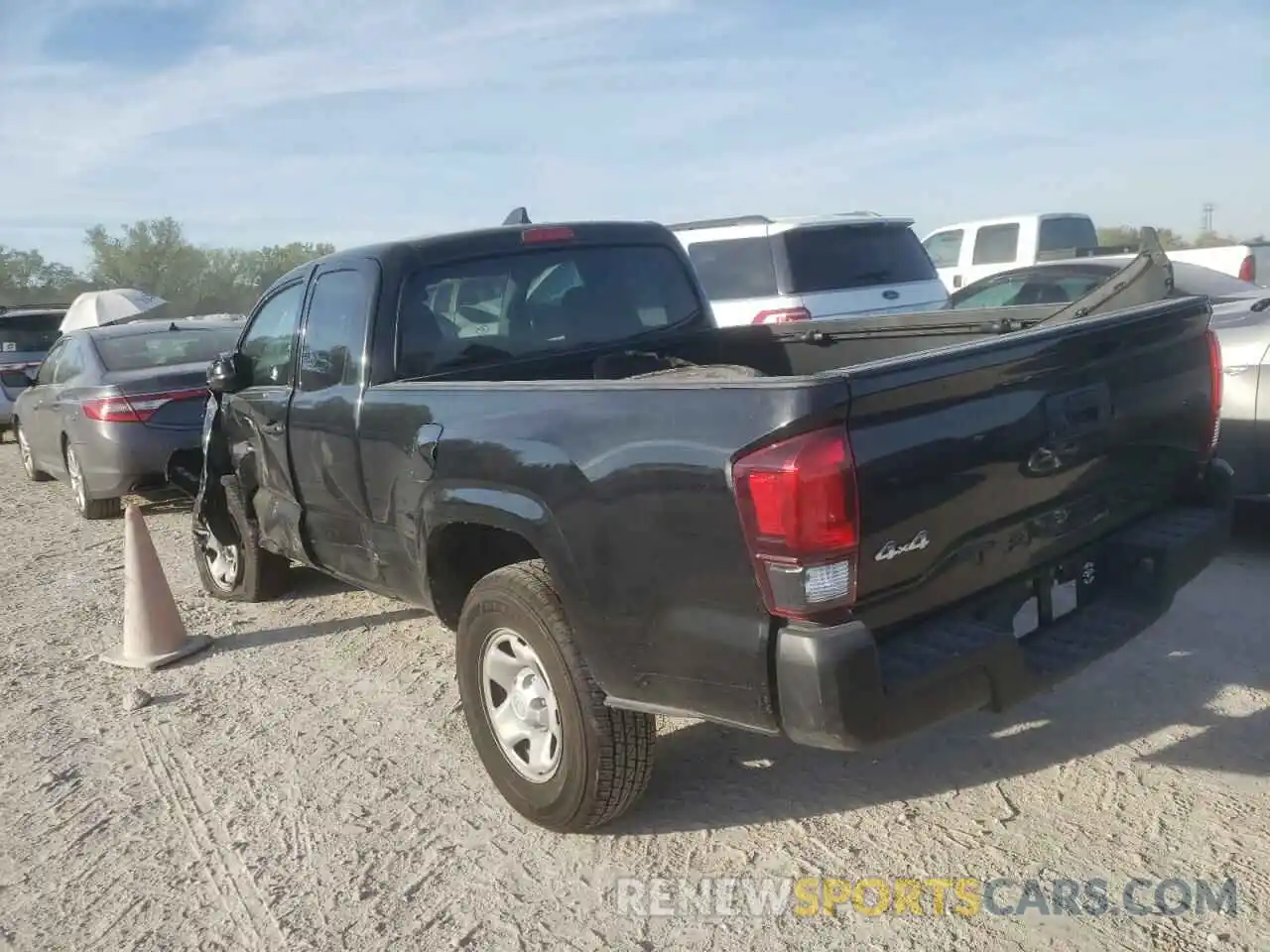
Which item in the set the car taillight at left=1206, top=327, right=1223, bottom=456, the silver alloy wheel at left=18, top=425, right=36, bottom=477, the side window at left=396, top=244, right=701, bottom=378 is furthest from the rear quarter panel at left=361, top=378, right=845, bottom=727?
the silver alloy wheel at left=18, top=425, right=36, bottom=477

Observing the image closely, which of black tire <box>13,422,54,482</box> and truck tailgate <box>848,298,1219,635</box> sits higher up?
truck tailgate <box>848,298,1219,635</box>

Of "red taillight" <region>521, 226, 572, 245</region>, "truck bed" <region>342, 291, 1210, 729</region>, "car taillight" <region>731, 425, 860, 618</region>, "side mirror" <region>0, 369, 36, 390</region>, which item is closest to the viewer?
"car taillight" <region>731, 425, 860, 618</region>

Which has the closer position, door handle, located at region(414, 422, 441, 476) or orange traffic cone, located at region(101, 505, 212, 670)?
door handle, located at region(414, 422, 441, 476)

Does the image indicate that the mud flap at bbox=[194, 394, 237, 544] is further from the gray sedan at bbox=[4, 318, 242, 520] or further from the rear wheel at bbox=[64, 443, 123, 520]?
the rear wheel at bbox=[64, 443, 123, 520]

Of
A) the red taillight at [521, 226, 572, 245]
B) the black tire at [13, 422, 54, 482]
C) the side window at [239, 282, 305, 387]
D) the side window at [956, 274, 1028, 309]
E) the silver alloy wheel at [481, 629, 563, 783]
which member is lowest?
the black tire at [13, 422, 54, 482]

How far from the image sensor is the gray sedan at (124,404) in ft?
27.4

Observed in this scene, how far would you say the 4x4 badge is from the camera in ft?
8.77

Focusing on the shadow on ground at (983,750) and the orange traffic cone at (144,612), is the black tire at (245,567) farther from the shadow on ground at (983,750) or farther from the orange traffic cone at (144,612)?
the shadow on ground at (983,750)

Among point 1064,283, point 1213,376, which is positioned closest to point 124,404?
point 1213,376

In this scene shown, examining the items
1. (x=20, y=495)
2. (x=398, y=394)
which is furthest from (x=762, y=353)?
(x=20, y=495)

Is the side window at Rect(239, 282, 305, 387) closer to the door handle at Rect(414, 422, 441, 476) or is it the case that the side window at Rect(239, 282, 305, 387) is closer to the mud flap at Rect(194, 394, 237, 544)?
the mud flap at Rect(194, 394, 237, 544)

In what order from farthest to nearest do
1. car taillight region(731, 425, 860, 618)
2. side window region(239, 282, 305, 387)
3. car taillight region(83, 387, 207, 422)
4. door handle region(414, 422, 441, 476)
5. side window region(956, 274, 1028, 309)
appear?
1. side window region(956, 274, 1028, 309)
2. car taillight region(83, 387, 207, 422)
3. side window region(239, 282, 305, 387)
4. door handle region(414, 422, 441, 476)
5. car taillight region(731, 425, 860, 618)

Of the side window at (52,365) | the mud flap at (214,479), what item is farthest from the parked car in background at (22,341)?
the mud flap at (214,479)

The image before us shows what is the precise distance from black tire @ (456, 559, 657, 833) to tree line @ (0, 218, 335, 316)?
3923 centimetres
